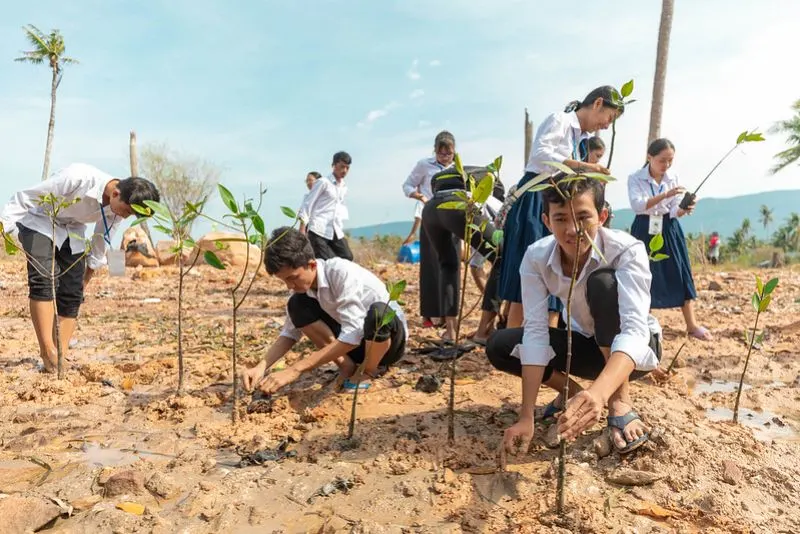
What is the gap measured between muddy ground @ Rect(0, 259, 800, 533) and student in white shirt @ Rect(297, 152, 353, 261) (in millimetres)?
2040

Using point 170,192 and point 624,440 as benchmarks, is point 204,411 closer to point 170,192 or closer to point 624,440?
point 624,440

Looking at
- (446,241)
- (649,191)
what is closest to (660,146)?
(649,191)

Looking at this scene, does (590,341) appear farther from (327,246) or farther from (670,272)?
(327,246)

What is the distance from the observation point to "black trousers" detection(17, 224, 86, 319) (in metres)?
3.03

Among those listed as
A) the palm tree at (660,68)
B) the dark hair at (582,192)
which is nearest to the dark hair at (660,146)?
the dark hair at (582,192)

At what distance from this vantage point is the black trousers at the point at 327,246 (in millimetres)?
5348

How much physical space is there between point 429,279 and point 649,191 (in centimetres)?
160

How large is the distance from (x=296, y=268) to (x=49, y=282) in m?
1.57

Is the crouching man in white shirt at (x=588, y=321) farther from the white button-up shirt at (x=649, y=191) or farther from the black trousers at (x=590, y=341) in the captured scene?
the white button-up shirt at (x=649, y=191)

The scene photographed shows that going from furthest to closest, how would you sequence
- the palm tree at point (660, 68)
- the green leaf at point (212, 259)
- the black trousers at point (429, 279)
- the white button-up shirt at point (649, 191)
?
1. the palm tree at point (660, 68)
2. the white button-up shirt at point (649, 191)
3. the black trousers at point (429, 279)
4. the green leaf at point (212, 259)

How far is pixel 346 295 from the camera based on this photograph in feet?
8.39

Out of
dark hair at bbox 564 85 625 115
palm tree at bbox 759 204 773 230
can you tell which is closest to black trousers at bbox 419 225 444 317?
dark hair at bbox 564 85 625 115

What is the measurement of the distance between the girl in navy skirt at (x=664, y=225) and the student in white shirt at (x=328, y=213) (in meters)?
2.73

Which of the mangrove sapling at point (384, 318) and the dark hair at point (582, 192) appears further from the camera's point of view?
the mangrove sapling at point (384, 318)
